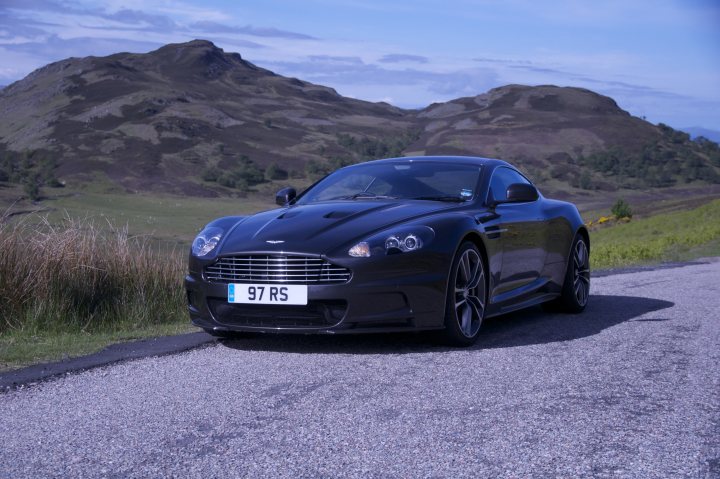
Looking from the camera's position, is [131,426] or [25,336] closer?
[131,426]

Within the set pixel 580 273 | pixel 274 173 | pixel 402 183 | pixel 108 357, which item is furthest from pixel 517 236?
pixel 274 173

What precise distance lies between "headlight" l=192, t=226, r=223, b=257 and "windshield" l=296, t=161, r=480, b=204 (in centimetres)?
114

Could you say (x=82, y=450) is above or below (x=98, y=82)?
below

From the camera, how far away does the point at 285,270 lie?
6.52 metres

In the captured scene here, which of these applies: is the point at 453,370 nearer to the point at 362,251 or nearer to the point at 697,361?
the point at 362,251

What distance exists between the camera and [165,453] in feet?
13.7

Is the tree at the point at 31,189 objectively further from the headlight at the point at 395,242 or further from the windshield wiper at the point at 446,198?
the headlight at the point at 395,242

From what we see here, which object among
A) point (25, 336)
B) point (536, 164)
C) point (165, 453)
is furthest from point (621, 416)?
point (536, 164)

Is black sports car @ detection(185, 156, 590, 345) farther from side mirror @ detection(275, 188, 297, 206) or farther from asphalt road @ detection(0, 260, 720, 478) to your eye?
asphalt road @ detection(0, 260, 720, 478)

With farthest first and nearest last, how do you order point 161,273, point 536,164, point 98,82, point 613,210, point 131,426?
1. point 98,82
2. point 536,164
3. point 613,210
4. point 161,273
5. point 131,426

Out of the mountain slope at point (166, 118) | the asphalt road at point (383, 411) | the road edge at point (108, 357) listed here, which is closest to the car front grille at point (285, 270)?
the asphalt road at point (383, 411)

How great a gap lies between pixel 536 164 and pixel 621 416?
223ft

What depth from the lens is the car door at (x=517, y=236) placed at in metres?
7.79

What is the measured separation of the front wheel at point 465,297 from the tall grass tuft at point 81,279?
351 centimetres
